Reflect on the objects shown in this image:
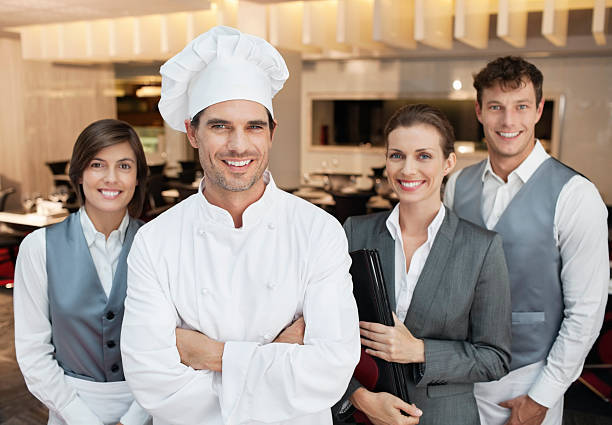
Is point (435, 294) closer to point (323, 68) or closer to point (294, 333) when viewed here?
point (294, 333)

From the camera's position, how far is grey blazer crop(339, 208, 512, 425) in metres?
1.61

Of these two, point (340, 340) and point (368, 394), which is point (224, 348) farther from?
point (368, 394)

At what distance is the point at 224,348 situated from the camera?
4.32 ft

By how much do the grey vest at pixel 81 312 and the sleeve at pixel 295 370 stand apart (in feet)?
1.77

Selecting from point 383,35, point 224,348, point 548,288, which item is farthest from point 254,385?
point 383,35

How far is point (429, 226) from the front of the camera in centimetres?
170

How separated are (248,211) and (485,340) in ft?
2.70

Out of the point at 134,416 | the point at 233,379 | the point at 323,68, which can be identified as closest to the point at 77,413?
the point at 134,416

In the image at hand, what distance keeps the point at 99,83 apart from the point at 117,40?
3.28 m

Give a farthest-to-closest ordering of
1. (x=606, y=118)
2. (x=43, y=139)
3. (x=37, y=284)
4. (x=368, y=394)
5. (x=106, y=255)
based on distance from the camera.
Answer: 1. (x=43, y=139)
2. (x=606, y=118)
3. (x=106, y=255)
4. (x=37, y=284)
5. (x=368, y=394)

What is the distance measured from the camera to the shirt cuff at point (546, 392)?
1863 mm

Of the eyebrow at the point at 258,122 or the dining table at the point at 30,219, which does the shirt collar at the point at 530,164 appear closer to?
the eyebrow at the point at 258,122

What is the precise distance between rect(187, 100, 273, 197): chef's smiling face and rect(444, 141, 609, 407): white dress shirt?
115 cm

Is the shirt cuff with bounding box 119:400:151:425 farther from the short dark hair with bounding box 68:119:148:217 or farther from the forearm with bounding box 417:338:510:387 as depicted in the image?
the forearm with bounding box 417:338:510:387
